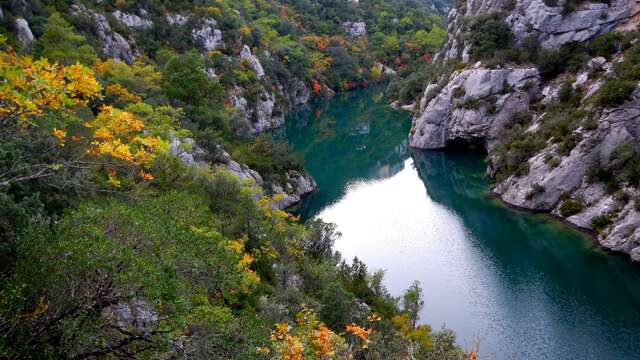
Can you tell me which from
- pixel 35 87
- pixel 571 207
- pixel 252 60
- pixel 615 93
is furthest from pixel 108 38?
pixel 35 87

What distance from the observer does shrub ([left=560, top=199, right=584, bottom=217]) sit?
41031 mm

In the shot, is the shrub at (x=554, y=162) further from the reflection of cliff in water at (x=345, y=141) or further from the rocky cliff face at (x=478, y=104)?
the reflection of cliff in water at (x=345, y=141)

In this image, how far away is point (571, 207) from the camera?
41.3 m

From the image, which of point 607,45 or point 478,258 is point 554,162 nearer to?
point 478,258

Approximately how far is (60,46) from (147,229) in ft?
109

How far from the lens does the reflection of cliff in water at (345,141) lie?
60.7 m

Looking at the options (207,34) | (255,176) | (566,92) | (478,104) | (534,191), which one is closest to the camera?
(534,191)

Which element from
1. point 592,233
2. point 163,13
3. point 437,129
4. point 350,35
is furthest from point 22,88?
point 350,35

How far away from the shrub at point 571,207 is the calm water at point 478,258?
132 centimetres

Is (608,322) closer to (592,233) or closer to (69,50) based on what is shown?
(592,233)

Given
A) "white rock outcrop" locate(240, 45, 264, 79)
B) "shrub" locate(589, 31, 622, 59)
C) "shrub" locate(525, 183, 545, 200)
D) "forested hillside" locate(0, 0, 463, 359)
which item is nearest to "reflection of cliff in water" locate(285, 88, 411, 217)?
"forested hillside" locate(0, 0, 463, 359)

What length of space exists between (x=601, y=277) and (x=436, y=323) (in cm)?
1143

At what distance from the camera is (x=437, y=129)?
223 feet

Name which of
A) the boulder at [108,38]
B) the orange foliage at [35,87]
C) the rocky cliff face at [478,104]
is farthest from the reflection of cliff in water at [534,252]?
the boulder at [108,38]
